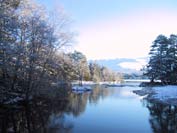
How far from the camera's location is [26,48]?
25844mm

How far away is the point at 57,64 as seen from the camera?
30.0 metres

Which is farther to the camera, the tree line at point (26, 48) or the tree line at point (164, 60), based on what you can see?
the tree line at point (164, 60)

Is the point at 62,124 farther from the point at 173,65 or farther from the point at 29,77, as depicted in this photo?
the point at 173,65

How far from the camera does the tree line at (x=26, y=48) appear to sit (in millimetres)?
22781

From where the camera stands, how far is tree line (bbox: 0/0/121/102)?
22.8 m

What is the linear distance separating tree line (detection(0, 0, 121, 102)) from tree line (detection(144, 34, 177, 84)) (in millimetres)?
19407

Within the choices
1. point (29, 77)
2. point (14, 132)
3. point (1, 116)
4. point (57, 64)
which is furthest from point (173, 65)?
point (14, 132)

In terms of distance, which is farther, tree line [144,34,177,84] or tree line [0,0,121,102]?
tree line [144,34,177,84]

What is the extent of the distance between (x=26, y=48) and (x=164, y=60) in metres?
25.4

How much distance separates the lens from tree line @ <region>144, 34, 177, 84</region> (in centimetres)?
4392

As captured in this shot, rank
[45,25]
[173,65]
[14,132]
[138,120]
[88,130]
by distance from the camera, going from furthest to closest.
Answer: [173,65], [45,25], [138,120], [88,130], [14,132]

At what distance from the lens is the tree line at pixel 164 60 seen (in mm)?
43922

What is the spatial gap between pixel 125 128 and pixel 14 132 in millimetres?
5234

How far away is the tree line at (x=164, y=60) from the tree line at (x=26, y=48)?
19.4 metres
